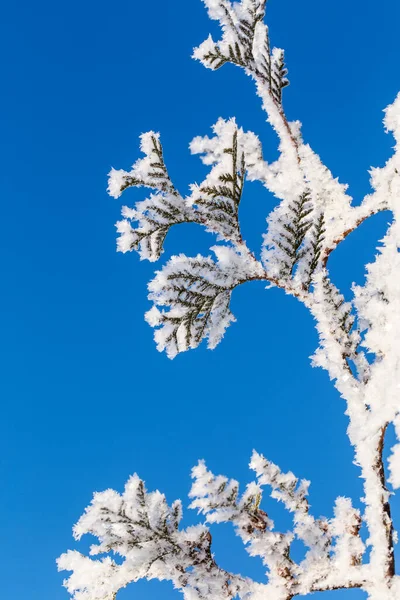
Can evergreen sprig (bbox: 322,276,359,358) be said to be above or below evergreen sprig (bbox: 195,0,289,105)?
below

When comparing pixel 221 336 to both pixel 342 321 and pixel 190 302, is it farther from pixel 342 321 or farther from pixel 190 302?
pixel 342 321

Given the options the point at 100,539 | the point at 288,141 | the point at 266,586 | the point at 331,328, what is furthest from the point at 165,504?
the point at 288,141

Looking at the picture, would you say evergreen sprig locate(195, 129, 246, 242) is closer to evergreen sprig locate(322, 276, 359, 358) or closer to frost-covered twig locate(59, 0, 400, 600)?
frost-covered twig locate(59, 0, 400, 600)

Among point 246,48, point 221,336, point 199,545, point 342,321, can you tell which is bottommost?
point 199,545

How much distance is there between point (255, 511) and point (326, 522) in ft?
1.81

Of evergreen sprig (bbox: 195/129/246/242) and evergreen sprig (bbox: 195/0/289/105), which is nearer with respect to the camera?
evergreen sprig (bbox: 195/129/246/242)

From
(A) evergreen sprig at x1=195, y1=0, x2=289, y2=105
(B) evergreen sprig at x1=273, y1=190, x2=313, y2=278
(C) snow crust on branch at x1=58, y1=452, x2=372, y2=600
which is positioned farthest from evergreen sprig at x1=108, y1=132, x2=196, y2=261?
(C) snow crust on branch at x1=58, y1=452, x2=372, y2=600

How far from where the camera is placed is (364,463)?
3.10 metres

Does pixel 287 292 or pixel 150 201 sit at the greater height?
pixel 150 201

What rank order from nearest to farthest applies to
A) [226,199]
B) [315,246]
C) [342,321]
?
[342,321] → [315,246] → [226,199]

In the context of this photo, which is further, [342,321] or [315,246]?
[315,246]

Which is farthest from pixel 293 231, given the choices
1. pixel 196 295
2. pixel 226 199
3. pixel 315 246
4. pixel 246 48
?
pixel 246 48

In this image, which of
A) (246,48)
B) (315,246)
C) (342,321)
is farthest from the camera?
(246,48)

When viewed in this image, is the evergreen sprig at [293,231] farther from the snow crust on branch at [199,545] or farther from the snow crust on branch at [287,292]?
the snow crust on branch at [199,545]
